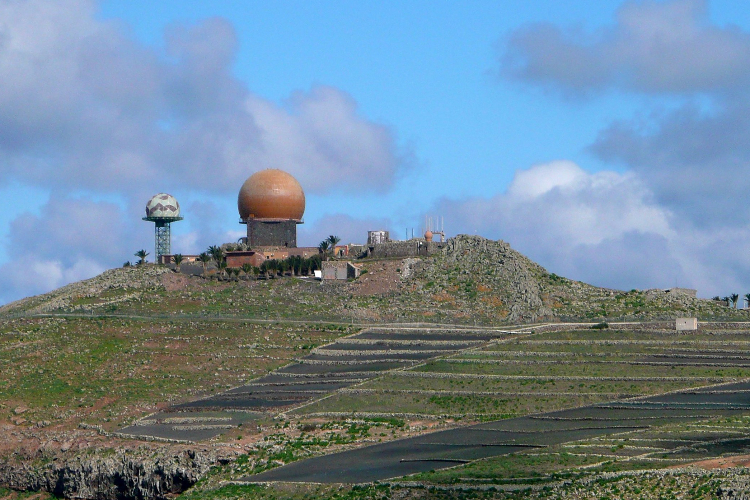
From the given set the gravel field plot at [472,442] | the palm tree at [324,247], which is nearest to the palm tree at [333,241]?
the palm tree at [324,247]

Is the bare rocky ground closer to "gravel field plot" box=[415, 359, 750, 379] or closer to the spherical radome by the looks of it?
the spherical radome

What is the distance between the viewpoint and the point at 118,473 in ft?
191

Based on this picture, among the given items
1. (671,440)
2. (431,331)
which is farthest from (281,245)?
(671,440)

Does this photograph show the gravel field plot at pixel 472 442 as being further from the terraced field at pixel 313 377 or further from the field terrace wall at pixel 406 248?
the field terrace wall at pixel 406 248

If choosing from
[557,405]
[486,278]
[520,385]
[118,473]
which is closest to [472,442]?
[557,405]

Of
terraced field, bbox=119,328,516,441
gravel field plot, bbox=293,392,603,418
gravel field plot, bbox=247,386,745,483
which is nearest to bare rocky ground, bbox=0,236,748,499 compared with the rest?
terraced field, bbox=119,328,516,441

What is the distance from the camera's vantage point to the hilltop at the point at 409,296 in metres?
88.3

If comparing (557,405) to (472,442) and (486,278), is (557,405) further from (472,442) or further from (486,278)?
(486,278)

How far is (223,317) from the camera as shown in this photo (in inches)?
3388

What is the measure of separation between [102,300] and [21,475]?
32019 mm

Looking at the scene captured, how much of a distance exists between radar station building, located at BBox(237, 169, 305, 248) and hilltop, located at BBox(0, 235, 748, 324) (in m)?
8.89

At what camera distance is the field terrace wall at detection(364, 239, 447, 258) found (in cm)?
10088

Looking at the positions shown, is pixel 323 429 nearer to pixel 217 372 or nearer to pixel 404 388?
pixel 404 388

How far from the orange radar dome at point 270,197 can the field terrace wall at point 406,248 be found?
340 inches
